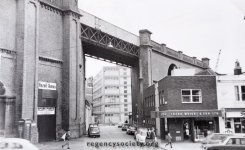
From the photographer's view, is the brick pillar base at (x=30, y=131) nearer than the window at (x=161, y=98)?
Yes

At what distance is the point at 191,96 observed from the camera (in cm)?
3294

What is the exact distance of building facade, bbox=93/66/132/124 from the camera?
407 ft

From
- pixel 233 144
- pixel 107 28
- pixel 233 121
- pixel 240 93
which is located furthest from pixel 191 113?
pixel 107 28

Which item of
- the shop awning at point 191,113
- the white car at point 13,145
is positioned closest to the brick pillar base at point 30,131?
the shop awning at point 191,113

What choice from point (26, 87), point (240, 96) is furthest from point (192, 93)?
point (26, 87)

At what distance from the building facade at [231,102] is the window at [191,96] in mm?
2005

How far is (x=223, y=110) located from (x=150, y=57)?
22531 millimetres

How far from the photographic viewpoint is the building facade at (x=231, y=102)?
31844 millimetres

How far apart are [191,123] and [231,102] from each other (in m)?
4.56

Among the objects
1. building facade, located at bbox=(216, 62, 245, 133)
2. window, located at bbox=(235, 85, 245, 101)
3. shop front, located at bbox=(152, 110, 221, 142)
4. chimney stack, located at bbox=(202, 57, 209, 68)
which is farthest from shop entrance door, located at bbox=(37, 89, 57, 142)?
chimney stack, located at bbox=(202, 57, 209, 68)

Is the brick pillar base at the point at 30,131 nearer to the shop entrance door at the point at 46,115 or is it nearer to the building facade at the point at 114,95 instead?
the shop entrance door at the point at 46,115

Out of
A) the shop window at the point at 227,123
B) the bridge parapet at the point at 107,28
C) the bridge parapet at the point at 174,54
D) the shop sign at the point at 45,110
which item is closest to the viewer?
the shop window at the point at 227,123

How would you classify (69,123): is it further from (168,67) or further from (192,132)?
(168,67)

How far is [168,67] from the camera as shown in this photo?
58.1 meters
